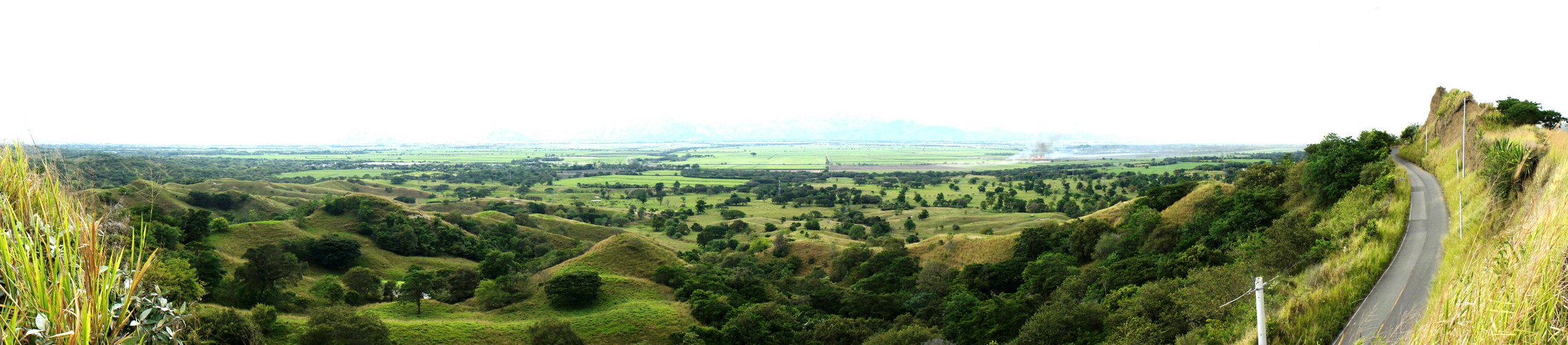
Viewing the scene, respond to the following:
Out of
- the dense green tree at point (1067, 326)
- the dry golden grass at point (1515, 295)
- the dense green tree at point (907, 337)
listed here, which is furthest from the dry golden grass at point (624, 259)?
the dry golden grass at point (1515, 295)

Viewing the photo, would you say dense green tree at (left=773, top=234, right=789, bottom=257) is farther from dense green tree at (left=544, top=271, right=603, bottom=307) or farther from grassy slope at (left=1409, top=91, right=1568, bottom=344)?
grassy slope at (left=1409, top=91, right=1568, bottom=344)

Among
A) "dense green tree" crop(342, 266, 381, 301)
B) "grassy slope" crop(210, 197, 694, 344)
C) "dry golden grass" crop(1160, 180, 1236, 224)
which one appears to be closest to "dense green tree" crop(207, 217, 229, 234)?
"grassy slope" crop(210, 197, 694, 344)

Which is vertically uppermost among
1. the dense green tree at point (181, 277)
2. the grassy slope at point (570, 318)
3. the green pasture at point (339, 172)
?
the dense green tree at point (181, 277)

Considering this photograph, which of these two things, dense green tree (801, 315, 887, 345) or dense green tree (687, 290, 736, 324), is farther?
dense green tree (687, 290, 736, 324)

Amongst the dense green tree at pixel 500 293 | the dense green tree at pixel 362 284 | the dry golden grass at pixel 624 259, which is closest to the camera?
the dense green tree at pixel 500 293

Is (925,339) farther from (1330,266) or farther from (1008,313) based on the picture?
(1330,266)

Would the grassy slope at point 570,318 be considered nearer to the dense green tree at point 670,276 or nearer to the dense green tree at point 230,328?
the dense green tree at point 670,276

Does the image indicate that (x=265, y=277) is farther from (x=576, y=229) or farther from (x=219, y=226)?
(x=576, y=229)
